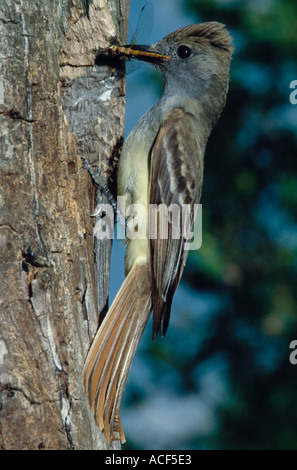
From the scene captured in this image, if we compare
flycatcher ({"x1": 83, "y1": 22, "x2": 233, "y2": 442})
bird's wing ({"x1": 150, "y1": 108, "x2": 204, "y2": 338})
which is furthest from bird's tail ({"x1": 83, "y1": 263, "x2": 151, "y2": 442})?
bird's wing ({"x1": 150, "y1": 108, "x2": 204, "y2": 338})

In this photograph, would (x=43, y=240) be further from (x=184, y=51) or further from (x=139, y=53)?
(x=184, y=51)

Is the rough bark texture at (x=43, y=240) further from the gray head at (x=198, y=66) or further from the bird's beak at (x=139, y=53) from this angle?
the gray head at (x=198, y=66)

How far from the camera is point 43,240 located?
357 centimetres

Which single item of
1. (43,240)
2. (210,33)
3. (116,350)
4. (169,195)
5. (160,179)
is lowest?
(116,350)

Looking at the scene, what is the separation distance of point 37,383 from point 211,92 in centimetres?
269

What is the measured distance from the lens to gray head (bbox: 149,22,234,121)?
5051 mm

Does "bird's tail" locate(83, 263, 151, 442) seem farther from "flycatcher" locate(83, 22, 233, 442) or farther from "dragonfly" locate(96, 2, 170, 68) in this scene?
"dragonfly" locate(96, 2, 170, 68)

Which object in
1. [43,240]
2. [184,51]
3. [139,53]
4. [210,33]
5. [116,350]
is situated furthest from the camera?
[184,51]

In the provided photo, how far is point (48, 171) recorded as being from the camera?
12.0 feet

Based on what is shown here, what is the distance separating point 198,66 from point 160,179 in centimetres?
101

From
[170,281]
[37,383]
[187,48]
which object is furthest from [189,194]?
[37,383]

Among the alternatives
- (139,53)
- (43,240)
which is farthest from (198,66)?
(43,240)

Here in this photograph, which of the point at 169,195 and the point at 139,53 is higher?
the point at 139,53
